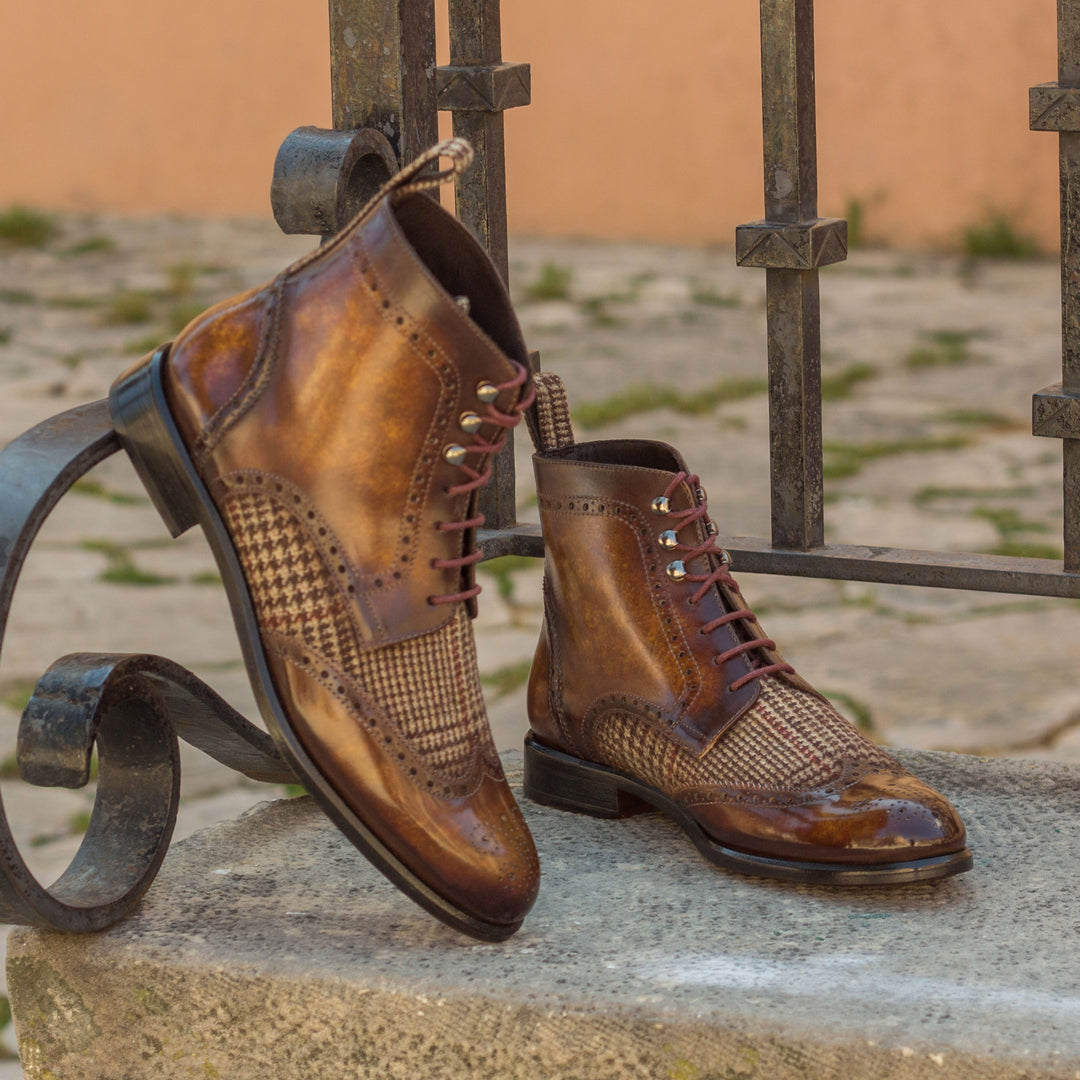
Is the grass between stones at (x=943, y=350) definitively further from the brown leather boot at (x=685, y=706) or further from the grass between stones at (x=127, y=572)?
the brown leather boot at (x=685, y=706)

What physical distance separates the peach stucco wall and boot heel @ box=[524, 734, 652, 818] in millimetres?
4971

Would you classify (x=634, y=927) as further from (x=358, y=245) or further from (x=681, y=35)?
Result: (x=681, y=35)

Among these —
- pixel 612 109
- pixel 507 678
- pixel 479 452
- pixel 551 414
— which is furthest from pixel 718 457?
pixel 612 109

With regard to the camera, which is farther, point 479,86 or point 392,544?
point 479,86

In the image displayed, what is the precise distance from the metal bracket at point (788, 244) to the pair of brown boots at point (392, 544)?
15.4 inches

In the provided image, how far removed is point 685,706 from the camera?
118 centimetres

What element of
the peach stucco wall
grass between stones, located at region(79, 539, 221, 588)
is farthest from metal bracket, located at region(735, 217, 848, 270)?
the peach stucco wall

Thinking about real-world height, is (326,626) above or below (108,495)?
above

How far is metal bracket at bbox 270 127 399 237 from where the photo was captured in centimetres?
119

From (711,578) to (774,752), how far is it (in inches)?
5.7

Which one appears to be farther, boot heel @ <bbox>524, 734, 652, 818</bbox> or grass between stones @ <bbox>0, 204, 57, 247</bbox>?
grass between stones @ <bbox>0, 204, 57, 247</bbox>

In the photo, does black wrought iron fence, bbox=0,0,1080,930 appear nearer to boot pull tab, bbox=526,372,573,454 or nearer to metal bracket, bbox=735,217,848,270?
metal bracket, bbox=735,217,848,270

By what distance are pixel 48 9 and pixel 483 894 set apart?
6893 millimetres

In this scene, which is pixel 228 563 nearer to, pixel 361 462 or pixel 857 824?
pixel 361 462
